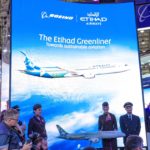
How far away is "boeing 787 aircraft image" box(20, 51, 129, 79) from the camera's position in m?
6.83

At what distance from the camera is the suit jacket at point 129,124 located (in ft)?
24.0

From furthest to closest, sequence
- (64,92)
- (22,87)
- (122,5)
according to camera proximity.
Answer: (122,5)
(64,92)
(22,87)

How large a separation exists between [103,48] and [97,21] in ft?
1.71

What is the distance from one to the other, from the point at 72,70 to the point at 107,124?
113 cm

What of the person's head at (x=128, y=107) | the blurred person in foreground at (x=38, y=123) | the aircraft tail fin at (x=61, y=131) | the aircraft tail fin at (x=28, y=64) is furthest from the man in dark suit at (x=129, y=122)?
the aircraft tail fin at (x=28, y=64)

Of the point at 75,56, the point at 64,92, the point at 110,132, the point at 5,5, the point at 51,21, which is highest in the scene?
the point at 5,5

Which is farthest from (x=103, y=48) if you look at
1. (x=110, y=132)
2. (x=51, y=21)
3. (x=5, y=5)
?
(x=5, y=5)

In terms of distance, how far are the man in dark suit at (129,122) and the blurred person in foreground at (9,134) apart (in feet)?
11.1

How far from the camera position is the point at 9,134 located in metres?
4.12

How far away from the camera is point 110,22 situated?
7594 mm

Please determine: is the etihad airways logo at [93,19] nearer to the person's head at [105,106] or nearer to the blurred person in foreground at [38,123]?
the person's head at [105,106]

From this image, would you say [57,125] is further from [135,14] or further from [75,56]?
[135,14]

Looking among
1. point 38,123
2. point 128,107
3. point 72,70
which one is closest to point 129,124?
point 128,107

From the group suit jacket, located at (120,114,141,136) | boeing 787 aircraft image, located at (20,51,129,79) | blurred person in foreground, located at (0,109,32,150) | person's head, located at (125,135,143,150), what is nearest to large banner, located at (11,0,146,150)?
boeing 787 aircraft image, located at (20,51,129,79)
